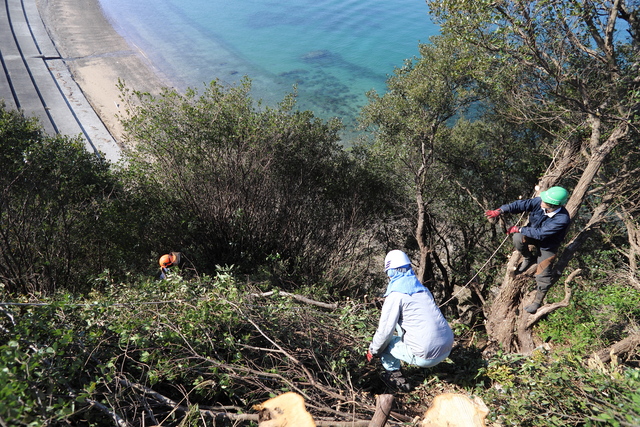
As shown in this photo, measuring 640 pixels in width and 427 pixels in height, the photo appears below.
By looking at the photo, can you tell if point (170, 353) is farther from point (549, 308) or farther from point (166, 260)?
point (549, 308)

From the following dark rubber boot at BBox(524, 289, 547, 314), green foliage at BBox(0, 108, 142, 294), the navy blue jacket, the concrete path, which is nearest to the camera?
the navy blue jacket

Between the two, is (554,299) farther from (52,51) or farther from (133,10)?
(133,10)

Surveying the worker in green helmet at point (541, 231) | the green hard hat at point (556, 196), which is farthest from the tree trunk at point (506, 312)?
the green hard hat at point (556, 196)

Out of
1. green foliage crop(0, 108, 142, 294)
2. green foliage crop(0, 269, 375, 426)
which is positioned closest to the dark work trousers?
green foliage crop(0, 269, 375, 426)

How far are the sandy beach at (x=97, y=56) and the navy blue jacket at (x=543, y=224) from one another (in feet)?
76.7

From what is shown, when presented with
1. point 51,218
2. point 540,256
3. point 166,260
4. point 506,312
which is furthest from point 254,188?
point 540,256

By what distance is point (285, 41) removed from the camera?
132 ft

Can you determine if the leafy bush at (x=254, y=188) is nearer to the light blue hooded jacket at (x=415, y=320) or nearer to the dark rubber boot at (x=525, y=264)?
the dark rubber boot at (x=525, y=264)

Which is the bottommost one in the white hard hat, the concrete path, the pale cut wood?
the concrete path

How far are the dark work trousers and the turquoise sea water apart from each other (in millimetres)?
21510

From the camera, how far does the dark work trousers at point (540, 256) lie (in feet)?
21.1

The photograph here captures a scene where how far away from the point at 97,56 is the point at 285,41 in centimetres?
1726

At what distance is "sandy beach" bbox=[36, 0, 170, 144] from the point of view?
90.8 ft

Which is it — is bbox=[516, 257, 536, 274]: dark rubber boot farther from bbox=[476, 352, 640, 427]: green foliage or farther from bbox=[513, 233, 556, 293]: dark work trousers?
bbox=[476, 352, 640, 427]: green foliage
